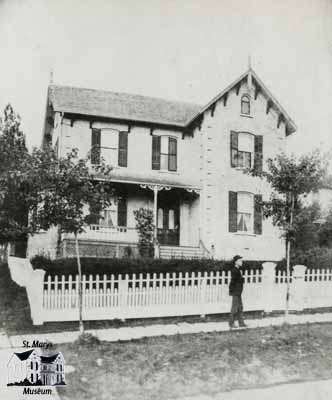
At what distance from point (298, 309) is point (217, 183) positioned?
771cm

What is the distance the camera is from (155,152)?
19.0 meters

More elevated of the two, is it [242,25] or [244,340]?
[242,25]

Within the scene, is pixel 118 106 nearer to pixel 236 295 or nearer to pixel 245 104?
pixel 245 104

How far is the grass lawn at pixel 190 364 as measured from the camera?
6.11 meters

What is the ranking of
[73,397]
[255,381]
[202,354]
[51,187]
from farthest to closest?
[51,187] → [202,354] → [255,381] → [73,397]

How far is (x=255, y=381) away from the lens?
21.3 feet

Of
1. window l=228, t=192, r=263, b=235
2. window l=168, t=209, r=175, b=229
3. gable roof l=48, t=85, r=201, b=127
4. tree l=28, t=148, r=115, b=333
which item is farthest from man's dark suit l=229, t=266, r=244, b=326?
gable roof l=48, t=85, r=201, b=127

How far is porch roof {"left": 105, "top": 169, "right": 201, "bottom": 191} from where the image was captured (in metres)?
17.6

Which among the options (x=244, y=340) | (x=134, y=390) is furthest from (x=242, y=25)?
(x=134, y=390)

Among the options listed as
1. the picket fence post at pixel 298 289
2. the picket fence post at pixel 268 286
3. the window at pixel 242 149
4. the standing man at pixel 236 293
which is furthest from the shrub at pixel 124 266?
the window at pixel 242 149

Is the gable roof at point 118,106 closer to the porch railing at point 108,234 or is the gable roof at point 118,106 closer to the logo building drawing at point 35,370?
the porch railing at point 108,234

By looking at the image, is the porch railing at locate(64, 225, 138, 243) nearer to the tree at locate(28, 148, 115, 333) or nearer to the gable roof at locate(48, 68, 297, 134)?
the gable roof at locate(48, 68, 297, 134)

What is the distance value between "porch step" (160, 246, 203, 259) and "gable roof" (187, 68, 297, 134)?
5.13 meters

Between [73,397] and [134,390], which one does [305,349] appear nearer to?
[134,390]
